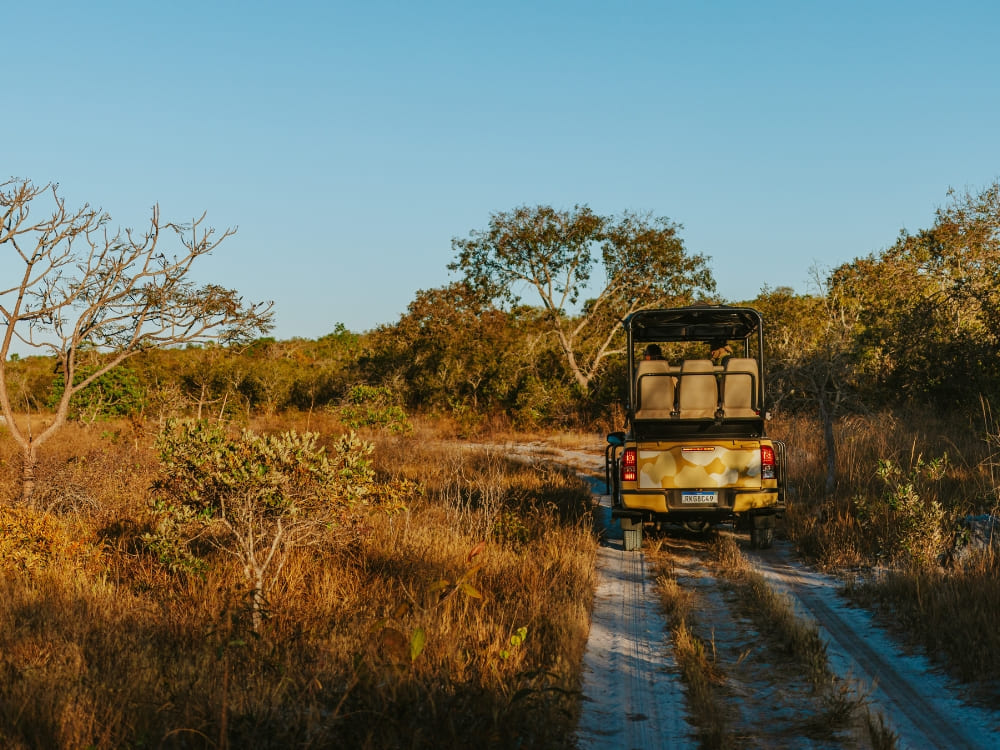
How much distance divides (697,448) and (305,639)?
5.12m

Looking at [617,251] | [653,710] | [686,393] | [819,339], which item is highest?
[617,251]

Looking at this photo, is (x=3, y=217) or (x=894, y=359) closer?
(x=3, y=217)

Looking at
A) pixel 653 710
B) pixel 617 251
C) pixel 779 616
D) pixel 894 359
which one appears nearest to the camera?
pixel 653 710

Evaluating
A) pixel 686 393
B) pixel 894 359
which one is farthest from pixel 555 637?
pixel 894 359

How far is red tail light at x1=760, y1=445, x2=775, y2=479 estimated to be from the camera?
30.5 ft

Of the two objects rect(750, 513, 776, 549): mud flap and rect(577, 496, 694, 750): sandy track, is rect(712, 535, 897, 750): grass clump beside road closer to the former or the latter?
rect(750, 513, 776, 549): mud flap

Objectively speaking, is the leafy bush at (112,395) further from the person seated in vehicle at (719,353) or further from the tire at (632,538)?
the tire at (632,538)

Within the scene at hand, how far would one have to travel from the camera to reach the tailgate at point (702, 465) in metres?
9.29

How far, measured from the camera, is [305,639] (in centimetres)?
546

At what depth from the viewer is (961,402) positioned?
55.7 ft

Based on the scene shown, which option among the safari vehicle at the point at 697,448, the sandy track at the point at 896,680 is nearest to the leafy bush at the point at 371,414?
the safari vehicle at the point at 697,448

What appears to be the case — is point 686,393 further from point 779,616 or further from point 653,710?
point 653,710

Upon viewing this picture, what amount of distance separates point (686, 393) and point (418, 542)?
3495mm

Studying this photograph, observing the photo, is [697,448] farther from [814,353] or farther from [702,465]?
[814,353]
